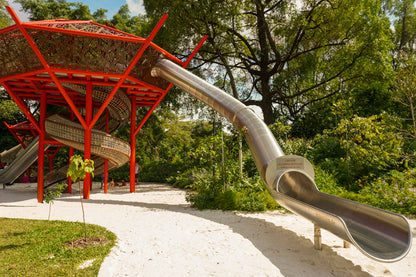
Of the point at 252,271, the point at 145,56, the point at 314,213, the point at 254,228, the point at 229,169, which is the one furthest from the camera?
the point at 145,56

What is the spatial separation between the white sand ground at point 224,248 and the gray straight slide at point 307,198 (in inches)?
15.8

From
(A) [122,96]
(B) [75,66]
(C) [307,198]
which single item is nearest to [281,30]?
(A) [122,96]

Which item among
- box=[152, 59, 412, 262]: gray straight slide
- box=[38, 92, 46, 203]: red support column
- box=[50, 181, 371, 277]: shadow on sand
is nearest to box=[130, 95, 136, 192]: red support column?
box=[38, 92, 46, 203]: red support column

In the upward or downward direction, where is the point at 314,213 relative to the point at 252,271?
upward

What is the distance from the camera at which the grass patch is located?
3.66 m

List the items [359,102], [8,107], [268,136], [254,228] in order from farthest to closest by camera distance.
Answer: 1. [8,107]
2. [359,102]
3. [268,136]
4. [254,228]

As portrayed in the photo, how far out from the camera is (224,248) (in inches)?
183

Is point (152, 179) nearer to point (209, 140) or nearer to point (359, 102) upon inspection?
point (209, 140)

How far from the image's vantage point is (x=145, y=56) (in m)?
10.6

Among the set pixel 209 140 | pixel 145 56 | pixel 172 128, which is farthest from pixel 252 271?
pixel 172 128

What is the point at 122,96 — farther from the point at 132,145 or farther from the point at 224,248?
the point at 224,248

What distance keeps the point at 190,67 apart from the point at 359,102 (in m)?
10.7

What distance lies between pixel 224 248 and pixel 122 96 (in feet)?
30.4

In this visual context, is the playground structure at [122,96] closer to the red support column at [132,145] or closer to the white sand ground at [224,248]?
the red support column at [132,145]
